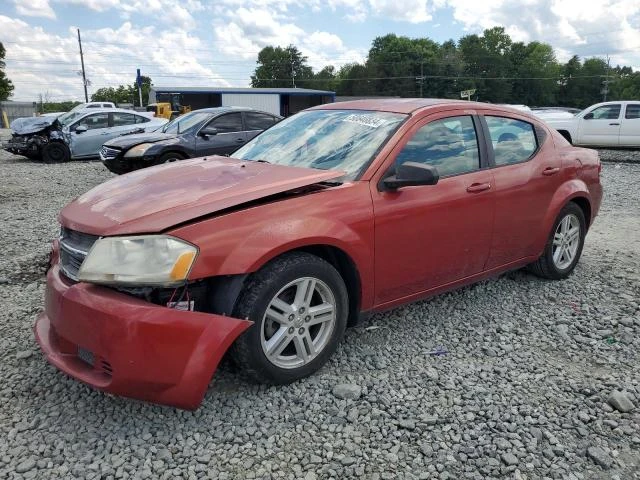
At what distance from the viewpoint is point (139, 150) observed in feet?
32.9

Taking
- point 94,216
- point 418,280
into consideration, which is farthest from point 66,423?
point 418,280

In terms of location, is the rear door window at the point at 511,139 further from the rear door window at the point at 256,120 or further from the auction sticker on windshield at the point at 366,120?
the rear door window at the point at 256,120

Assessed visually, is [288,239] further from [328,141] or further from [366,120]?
[366,120]

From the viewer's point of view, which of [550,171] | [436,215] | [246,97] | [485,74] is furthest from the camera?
[485,74]

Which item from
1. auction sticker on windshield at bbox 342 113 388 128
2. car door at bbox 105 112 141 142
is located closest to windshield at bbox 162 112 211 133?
car door at bbox 105 112 141 142

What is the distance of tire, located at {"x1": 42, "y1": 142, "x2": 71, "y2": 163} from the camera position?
14.5 meters

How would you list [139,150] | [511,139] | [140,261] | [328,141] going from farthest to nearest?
[139,150]
[511,139]
[328,141]
[140,261]

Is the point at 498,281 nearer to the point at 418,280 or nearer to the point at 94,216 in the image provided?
the point at 418,280

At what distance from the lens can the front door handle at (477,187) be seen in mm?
3662

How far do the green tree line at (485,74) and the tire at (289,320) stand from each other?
8896cm

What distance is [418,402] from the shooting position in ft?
9.32

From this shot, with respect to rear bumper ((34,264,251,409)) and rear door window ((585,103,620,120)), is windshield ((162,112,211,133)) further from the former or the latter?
rear door window ((585,103,620,120))

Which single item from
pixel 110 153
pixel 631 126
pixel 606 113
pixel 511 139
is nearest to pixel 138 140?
pixel 110 153

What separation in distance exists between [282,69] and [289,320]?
364 ft
